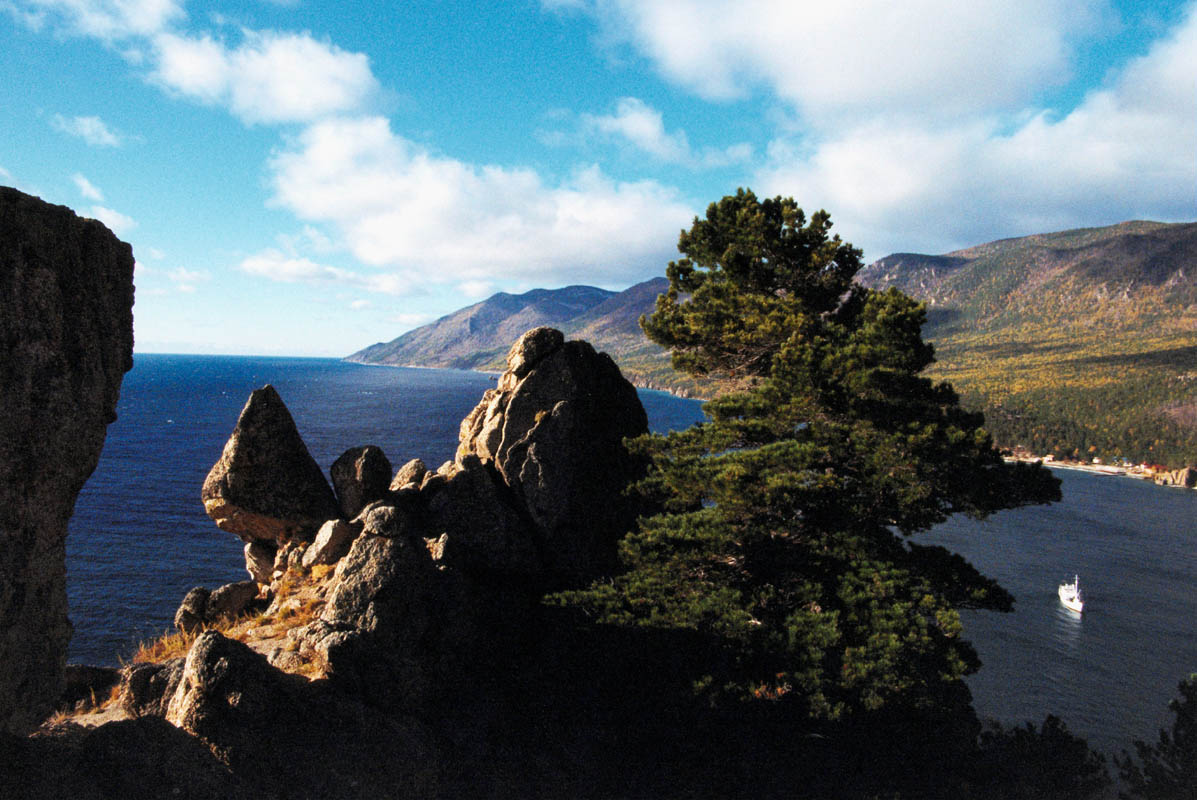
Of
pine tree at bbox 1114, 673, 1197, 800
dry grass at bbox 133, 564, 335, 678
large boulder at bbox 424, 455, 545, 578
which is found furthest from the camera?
pine tree at bbox 1114, 673, 1197, 800

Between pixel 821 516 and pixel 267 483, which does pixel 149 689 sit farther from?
pixel 821 516

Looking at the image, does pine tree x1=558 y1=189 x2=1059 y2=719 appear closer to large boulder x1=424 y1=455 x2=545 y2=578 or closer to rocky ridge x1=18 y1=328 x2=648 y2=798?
large boulder x1=424 y1=455 x2=545 y2=578

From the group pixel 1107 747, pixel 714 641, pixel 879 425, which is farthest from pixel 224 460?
pixel 1107 747

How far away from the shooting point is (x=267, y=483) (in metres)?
21.8

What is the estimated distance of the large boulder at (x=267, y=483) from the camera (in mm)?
21609

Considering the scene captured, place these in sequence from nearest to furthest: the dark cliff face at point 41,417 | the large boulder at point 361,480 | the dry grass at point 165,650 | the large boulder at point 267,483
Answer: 1. the dark cliff face at point 41,417
2. the dry grass at point 165,650
3. the large boulder at point 267,483
4. the large boulder at point 361,480

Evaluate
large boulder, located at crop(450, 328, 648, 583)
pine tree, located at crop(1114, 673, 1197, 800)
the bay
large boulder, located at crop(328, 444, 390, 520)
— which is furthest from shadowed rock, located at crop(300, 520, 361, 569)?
pine tree, located at crop(1114, 673, 1197, 800)

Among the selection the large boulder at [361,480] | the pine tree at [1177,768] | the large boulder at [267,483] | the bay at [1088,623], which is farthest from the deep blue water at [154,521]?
the bay at [1088,623]

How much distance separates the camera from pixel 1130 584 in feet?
229

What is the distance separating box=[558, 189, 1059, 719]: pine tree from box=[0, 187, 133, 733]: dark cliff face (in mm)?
13075

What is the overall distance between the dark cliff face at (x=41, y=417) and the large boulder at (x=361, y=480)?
13.6 m

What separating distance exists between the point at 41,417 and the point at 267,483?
14482mm

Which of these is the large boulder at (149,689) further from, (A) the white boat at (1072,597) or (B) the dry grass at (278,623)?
(A) the white boat at (1072,597)

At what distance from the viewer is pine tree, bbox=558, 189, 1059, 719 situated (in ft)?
52.9
